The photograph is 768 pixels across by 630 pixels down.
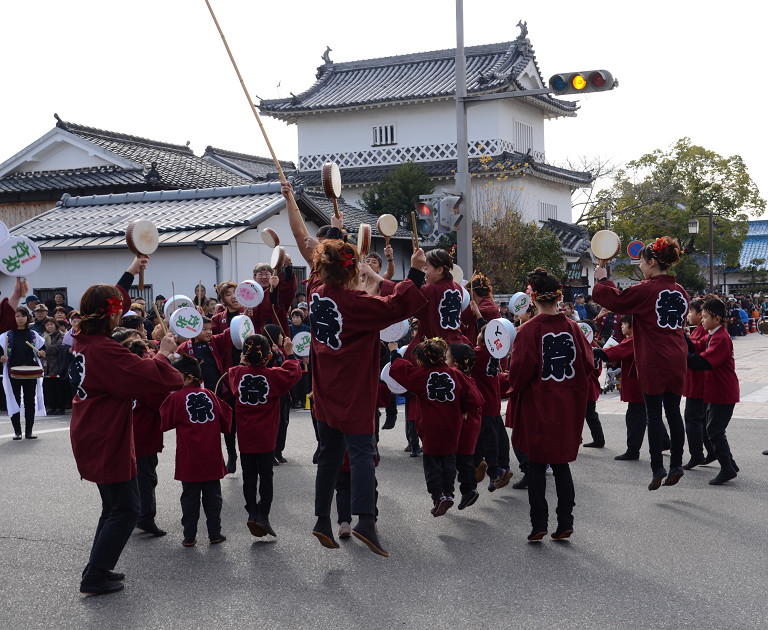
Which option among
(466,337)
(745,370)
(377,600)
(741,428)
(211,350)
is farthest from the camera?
(745,370)

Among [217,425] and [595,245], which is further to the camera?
[595,245]

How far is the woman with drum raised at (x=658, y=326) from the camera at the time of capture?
6.79 metres

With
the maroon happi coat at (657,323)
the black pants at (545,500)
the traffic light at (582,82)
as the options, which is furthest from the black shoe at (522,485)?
the traffic light at (582,82)

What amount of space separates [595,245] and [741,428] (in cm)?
487

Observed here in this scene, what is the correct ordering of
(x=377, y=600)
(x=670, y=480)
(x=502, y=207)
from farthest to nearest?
(x=502, y=207), (x=670, y=480), (x=377, y=600)

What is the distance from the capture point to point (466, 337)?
782 cm

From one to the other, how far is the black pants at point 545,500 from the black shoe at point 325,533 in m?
1.41

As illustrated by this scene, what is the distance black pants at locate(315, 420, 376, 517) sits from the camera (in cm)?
532

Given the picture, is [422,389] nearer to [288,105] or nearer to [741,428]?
[741,428]

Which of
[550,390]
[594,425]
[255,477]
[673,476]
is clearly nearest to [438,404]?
[550,390]

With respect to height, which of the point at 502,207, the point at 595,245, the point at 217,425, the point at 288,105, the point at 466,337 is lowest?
the point at 217,425

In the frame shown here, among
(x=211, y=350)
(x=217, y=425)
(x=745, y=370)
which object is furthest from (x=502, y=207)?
(x=217, y=425)

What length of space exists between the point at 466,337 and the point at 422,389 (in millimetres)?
1390

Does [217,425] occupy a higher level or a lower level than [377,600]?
higher
